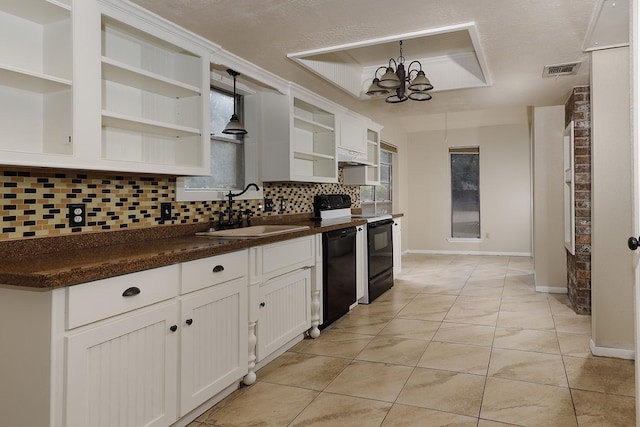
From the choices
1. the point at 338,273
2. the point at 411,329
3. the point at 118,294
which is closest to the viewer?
the point at 118,294

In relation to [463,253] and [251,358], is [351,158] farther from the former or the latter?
[463,253]

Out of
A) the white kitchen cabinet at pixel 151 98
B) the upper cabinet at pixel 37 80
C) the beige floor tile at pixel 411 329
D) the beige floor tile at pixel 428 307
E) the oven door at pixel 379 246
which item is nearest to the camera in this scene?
the upper cabinet at pixel 37 80

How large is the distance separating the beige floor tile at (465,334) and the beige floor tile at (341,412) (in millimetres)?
1249

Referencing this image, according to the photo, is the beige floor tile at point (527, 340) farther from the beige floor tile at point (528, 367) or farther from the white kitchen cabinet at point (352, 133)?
the white kitchen cabinet at point (352, 133)

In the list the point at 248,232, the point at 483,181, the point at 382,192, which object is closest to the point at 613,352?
the point at 248,232

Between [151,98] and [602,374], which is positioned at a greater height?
[151,98]

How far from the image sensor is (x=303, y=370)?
2848 mm

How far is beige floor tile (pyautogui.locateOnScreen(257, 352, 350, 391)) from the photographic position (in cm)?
267

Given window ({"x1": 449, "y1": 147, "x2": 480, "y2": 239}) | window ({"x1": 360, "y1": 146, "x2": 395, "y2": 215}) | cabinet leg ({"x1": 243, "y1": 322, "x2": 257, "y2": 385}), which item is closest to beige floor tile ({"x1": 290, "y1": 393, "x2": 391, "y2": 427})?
cabinet leg ({"x1": 243, "y1": 322, "x2": 257, "y2": 385})

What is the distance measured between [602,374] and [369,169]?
3.83m

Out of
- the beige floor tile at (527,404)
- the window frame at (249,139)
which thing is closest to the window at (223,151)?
the window frame at (249,139)

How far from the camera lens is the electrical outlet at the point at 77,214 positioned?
218 centimetres

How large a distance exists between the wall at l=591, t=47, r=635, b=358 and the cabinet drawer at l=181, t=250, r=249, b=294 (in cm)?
248

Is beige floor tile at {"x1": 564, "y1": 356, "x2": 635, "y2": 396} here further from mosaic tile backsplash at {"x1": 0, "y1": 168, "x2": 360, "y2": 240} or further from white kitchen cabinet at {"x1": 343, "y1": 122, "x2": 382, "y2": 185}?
white kitchen cabinet at {"x1": 343, "y1": 122, "x2": 382, "y2": 185}
